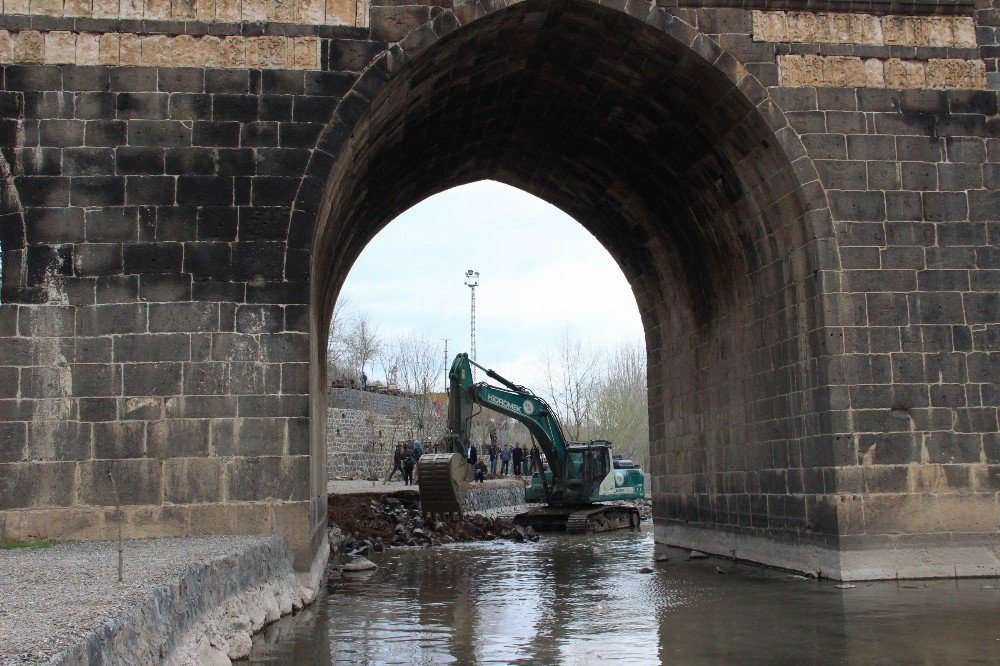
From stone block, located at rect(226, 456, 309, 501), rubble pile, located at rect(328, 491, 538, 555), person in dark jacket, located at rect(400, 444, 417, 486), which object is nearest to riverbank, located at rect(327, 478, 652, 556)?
rubble pile, located at rect(328, 491, 538, 555)

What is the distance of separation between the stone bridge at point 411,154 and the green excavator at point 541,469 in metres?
7.02

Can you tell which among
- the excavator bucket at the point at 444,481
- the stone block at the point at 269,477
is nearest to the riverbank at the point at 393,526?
the excavator bucket at the point at 444,481

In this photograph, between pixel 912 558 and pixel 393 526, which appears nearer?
pixel 912 558

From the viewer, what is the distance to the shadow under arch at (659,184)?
457 inches

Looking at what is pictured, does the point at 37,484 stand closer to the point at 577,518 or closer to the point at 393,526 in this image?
the point at 393,526

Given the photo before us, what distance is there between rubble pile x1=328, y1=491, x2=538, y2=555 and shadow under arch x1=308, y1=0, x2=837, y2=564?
4.33 m

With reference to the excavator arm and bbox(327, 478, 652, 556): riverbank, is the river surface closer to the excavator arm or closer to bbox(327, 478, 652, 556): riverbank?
bbox(327, 478, 652, 556): riverbank

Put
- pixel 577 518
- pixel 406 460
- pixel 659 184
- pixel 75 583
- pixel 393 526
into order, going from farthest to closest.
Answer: pixel 406 460
pixel 577 518
pixel 393 526
pixel 659 184
pixel 75 583

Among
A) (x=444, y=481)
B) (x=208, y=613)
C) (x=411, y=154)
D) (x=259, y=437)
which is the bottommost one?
(x=208, y=613)

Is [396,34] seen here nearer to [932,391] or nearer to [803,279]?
[803,279]

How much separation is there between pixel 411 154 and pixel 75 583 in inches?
376

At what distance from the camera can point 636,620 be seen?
8.97 metres

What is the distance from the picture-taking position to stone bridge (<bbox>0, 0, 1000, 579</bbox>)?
33.1 feet

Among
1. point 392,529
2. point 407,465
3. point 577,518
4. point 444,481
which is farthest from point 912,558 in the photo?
point 407,465
